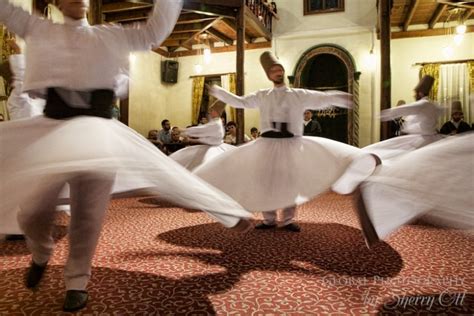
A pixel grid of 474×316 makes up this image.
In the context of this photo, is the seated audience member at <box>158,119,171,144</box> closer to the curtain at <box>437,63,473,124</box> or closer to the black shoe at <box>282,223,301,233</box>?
the black shoe at <box>282,223,301,233</box>

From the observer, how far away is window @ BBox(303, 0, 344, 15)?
1105 centimetres

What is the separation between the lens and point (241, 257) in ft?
8.82

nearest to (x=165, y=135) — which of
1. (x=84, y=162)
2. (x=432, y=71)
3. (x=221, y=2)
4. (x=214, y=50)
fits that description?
(x=221, y=2)

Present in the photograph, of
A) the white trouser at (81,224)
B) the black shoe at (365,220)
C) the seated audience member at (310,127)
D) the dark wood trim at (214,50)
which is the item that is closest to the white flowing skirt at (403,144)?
the black shoe at (365,220)

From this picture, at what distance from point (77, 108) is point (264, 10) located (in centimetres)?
991

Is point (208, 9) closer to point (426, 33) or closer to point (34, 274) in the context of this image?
point (34, 274)

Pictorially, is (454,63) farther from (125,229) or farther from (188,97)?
(125,229)

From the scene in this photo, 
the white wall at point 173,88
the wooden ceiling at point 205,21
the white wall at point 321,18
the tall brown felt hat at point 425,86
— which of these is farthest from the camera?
the white wall at point 173,88

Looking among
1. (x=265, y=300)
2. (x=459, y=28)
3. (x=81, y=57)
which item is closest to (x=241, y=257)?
(x=265, y=300)

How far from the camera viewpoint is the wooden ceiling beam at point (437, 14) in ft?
29.4

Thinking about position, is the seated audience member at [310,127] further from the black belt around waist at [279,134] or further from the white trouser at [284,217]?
the black belt around waist at [279,134]

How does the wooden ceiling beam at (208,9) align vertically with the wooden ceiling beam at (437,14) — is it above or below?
below

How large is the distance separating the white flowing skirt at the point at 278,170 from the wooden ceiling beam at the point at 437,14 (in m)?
7.58

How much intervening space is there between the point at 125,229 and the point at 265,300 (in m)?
1.99
